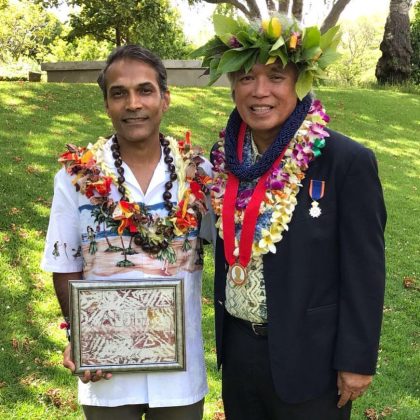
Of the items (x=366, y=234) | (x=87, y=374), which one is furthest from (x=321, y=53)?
(x=87, y=374)

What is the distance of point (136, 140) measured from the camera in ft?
7.88

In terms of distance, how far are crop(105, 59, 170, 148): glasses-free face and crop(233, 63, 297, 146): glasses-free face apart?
0.40 meters

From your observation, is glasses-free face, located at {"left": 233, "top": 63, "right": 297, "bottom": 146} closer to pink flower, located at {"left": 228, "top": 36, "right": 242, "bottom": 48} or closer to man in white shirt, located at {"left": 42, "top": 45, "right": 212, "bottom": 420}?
pink flower, located at {"left": 228, "top": 36, "right": 242, "bottom": 48}

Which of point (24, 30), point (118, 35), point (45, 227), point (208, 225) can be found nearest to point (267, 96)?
point (208, 225)

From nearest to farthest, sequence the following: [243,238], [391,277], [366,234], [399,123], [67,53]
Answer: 1. [366,234]
2. [243,238]
3. [391,277]
4. [399,123]
5. [67,53]

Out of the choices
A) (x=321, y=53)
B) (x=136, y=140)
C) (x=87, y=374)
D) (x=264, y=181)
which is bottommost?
(x=87, y=374)

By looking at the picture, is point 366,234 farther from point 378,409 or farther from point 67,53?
point 67,53

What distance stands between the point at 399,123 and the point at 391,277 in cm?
754

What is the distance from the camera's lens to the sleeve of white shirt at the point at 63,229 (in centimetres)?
239

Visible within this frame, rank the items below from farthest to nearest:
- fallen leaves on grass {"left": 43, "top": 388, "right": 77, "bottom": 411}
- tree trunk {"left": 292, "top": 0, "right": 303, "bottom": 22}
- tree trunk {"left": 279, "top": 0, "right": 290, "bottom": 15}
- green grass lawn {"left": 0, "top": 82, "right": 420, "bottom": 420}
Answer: tree trunk {"left": 279, "top": 0, "right": 290, "bottom": 15}
tree trunk {"left": 292, "top": 0, "right": 303, "bottom": 22}
green grass lawn {"left": 0, "top": 82, "right": 420, "bottom": 420}
fallen leaves on grass {"left": 43, "top": 388, "right": 77, "bottom": 411}

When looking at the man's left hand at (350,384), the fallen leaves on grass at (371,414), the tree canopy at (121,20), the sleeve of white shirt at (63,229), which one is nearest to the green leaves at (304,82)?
the sleeve of white shirt at (63,229)

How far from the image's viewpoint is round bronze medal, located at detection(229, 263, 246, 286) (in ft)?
7.93

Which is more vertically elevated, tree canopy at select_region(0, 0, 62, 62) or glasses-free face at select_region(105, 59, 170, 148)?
tree canopy at select_region(0, 0, 62, 62)

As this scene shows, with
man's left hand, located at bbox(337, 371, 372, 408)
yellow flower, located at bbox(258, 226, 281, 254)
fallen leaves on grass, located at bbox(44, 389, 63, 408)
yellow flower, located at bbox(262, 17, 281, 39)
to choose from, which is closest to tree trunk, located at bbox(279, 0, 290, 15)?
fallen leaves on grass, located at bbox(44, 389, 63, 408)
